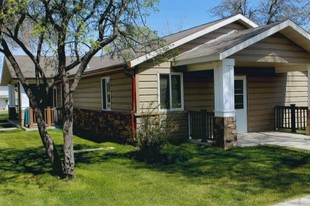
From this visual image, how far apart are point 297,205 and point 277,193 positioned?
27.1 inches

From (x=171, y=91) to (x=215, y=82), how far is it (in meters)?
2.01

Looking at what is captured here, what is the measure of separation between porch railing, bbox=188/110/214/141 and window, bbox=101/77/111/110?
3799mm

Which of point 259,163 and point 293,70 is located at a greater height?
point 293,70

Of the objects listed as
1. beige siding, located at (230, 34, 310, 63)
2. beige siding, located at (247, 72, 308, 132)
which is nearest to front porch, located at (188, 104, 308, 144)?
beige siding, located at (247, 72, 308, 132)

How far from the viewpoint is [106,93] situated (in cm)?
1410

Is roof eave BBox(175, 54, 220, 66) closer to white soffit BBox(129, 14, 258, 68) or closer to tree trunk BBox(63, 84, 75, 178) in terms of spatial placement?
white soffit BBox(129, 14, 258, 68)

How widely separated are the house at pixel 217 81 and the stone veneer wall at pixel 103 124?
4 cm

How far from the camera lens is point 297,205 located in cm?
501

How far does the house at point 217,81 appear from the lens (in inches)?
391

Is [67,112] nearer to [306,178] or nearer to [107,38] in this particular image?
[107,38]

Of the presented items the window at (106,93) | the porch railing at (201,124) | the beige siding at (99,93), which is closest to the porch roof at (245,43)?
the porch railing at (201,124)

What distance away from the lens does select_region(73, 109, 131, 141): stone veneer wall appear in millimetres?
11844

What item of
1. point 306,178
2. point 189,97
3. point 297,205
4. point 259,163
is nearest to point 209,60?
point 189,97

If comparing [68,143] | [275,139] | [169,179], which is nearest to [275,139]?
[275,139]
